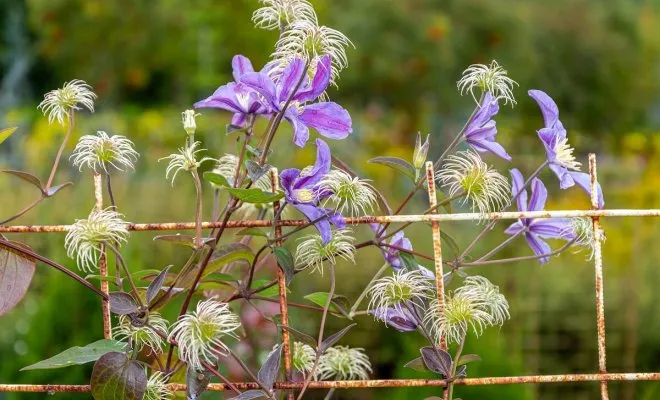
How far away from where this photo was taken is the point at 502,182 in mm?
972

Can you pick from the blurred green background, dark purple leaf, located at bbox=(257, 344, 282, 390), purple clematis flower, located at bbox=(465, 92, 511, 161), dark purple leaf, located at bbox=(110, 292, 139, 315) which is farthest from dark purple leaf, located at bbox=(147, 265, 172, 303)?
the blurred green background

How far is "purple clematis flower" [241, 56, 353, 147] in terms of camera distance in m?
0.89

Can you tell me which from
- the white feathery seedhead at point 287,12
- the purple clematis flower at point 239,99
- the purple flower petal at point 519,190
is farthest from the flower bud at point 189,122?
the purple flower petal at point 519,190

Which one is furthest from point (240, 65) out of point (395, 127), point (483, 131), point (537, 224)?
point (395, 127)

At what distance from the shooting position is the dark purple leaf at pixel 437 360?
0.97m

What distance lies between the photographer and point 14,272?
0.98m

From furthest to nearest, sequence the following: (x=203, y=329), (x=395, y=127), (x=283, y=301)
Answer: (x=395, y=127)
(x=283, y=301)
(x=203, y=329)

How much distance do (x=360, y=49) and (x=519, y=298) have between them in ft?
22.7

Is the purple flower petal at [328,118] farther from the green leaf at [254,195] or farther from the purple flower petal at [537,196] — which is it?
the purple flower petal at [537,196]

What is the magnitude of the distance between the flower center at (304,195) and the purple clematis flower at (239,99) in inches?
3.4

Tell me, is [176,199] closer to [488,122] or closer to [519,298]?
[519,298]

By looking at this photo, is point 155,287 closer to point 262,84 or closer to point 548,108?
point 262,84

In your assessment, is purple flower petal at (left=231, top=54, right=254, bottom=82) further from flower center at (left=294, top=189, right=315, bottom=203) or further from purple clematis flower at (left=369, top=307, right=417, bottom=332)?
purple clematis flower at (left=369, top=307, right=417, bottom=332)

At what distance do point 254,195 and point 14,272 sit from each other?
27cm
